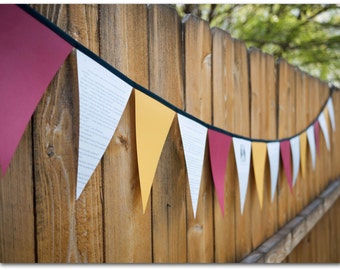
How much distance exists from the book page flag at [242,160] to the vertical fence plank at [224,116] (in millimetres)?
30

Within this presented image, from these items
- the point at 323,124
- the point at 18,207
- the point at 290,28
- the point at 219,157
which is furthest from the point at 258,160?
the point at 290,28

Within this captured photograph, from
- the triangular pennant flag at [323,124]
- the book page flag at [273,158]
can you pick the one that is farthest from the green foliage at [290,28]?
the book page flag at [273,158]

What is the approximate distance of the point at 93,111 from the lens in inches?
20.9

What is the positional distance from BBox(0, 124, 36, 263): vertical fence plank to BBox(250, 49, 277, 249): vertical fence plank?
0.74 metres

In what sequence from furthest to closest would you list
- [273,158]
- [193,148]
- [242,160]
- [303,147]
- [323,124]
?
[323,124] → [303,147] → [273,158] → [242,160] → [193,148]

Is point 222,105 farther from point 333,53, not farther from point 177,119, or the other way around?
point 333,53

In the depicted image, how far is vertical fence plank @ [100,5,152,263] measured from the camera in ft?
1.91

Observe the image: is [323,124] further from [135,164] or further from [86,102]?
[86,102]

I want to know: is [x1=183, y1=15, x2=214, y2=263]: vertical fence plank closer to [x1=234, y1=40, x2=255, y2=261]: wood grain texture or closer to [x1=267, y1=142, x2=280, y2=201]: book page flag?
[x1=234, y1=40, x2=255, y2=261]: wood grain texture

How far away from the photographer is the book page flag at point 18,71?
448mm

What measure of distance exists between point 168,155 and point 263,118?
1.82ft

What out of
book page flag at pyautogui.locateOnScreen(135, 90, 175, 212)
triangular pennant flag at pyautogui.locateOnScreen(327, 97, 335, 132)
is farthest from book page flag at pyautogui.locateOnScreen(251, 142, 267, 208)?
triangular pennant flag at pyautogui.locateOnScreen(327, 97, 335, 132)

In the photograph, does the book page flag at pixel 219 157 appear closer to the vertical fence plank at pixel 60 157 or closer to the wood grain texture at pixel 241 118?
the wood grain texture at pixel 241 118

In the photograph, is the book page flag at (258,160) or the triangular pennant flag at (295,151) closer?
the book page flag at (258,160)
